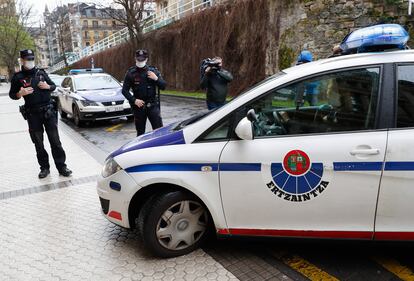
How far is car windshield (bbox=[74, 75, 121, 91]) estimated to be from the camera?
11484 millimetres

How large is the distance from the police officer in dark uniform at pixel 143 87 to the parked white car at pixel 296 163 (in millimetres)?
2770

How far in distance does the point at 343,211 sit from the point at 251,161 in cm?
76

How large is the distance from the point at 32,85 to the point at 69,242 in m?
2.67

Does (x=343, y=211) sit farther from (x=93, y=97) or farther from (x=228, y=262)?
(x=93, y=97)

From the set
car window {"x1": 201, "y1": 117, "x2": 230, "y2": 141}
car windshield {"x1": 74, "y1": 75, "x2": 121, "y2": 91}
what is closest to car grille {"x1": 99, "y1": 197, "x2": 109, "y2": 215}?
car window {"x1": 201, "y1": 117, "x2": 230, "y2": 141}

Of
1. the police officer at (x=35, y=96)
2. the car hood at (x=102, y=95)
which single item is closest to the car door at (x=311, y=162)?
the police officer at (x=35, y=96)

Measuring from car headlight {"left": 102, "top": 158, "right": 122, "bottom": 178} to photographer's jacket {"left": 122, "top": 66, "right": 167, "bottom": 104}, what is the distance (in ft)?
8.29

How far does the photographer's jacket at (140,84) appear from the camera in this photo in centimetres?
570

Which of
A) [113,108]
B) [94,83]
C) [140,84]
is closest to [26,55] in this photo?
[140,84]

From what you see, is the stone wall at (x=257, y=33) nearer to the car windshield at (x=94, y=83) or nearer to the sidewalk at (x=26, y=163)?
the car windshield at (x=94, y=83)

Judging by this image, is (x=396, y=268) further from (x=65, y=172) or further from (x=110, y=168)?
(x=65, y=172)

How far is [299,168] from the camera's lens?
2.63 m

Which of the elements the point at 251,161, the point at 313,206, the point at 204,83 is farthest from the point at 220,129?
the point at 204,83

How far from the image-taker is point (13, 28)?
4934cm
